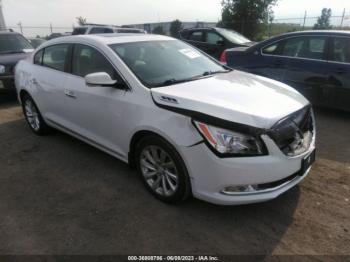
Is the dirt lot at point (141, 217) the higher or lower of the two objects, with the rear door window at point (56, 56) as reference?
lower

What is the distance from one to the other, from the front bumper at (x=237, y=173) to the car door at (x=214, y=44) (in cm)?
826

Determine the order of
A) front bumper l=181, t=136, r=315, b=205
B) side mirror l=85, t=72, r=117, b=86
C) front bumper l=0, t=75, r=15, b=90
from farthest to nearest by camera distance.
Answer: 1. front bumper l=0, t=75, r=15, b=90
2. side mirror l=85, t=72, r=117, b=86
3. front bumper l=181, t=136, r=315, b=205

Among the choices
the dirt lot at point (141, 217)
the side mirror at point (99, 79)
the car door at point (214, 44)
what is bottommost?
the dirt lot at point (141, 217)

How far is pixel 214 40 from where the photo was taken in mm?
11016

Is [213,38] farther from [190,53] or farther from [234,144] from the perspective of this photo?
[234,144]

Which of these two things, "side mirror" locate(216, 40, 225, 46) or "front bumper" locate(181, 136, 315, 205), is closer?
"front bumper" locate(181, 136, 315, 205)

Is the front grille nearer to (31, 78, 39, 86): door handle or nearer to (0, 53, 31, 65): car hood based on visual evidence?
(31, 78, 39, 86): door handle

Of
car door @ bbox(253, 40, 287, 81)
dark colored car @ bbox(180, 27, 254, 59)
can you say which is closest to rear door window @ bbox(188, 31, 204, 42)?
dark colored car @ bbox(180, 27, 254, 59)

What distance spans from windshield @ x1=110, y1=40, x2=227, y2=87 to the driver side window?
0.63 feet

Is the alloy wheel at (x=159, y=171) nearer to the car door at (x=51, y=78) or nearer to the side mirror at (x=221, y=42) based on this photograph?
the car door at (x=51, y=78)

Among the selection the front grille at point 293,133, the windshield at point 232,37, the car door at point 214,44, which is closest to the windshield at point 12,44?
the car door at point 214,44

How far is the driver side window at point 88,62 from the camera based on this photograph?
383cm

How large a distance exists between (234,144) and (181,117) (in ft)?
1.75

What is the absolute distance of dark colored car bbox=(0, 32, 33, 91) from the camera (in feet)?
25.1
